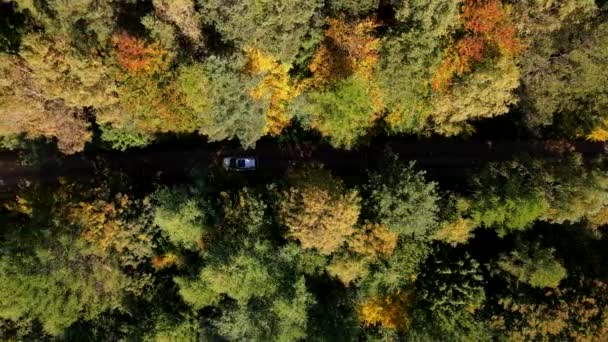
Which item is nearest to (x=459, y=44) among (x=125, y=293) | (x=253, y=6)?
(x=253, y=6)

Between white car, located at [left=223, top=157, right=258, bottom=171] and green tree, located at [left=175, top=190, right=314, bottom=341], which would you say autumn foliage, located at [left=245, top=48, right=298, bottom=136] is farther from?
green tree, located at [left=175, top=190, right=314, bottom=341]

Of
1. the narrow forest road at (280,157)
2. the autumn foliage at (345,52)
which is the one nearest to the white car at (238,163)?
the narrow forest road at (280,157)

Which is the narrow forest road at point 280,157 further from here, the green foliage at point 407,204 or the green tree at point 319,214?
the green tree at point 319,214

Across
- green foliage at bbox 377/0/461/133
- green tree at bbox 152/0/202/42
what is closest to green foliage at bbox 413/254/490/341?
green foliage at bbox 377/0/461/133

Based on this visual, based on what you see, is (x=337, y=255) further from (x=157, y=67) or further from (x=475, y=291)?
(x=157, y=67)

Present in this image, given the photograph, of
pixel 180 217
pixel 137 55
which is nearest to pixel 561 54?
pixel 180 217
